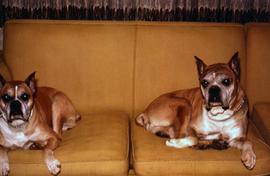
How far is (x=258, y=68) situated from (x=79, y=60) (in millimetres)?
1461

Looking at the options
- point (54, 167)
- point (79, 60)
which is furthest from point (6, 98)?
point (79, 60)

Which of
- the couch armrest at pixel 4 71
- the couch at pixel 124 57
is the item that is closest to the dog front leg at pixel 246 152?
the couch at pixel 124 57

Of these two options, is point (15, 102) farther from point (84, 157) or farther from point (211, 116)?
point (211, 116)

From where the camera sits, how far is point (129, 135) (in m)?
3.04

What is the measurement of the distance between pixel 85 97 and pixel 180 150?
1.02 m

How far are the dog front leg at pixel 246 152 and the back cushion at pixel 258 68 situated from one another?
710 mm

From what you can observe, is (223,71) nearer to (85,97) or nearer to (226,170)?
(226,170)

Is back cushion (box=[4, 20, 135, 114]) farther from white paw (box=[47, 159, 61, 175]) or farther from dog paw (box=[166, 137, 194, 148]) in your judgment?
white paw (box=[47, 159, 61, 175])

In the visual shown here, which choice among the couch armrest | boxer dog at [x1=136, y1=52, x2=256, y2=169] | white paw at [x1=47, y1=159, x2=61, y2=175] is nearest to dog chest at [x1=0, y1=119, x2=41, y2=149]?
white paw at [x1=47, y1=159, x2=61, y2=175]

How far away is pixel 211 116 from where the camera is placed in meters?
2.86

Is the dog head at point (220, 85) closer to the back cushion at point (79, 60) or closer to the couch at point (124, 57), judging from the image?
the couch at point (124, 57)

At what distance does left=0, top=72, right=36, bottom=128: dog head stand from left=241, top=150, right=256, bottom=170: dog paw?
4.71 feet

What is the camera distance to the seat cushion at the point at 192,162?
102 inches

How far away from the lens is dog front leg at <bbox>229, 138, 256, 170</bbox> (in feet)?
8.46
